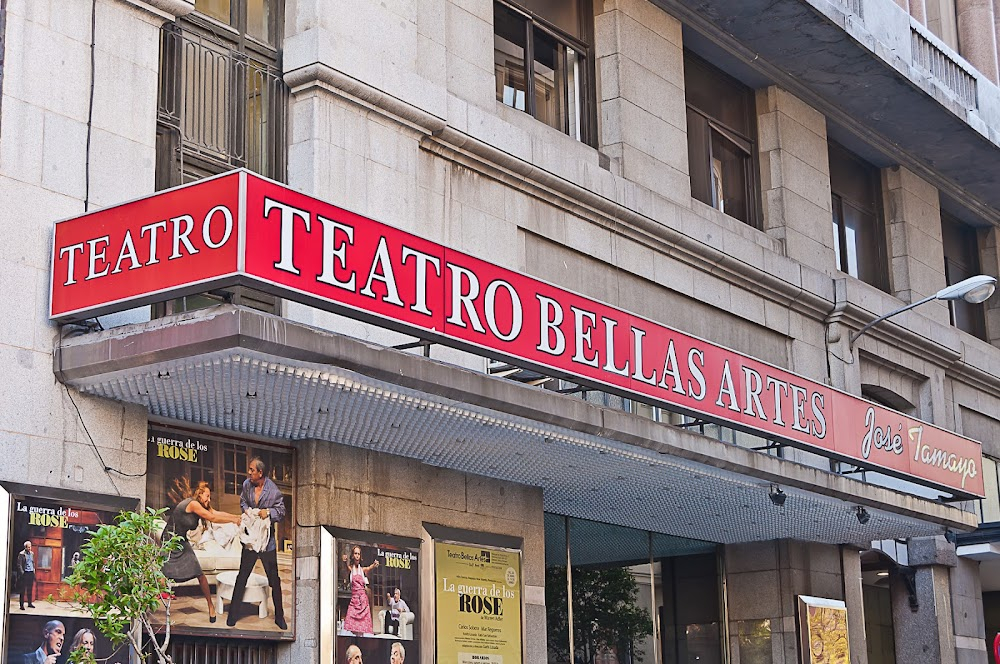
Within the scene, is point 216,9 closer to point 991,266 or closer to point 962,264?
point 962,264

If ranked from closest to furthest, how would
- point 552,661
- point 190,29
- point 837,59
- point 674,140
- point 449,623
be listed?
point 190,29 → point 449,623 → point 552,661 → point 674,140 → point 837,59

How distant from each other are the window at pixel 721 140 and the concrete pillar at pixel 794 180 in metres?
0.21

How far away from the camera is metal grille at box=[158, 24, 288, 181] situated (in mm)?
14883

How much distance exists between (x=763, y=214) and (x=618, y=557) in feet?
22.1

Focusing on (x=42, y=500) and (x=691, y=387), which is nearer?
(x=42, y=500)

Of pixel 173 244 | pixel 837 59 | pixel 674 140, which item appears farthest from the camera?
pixel 837 59

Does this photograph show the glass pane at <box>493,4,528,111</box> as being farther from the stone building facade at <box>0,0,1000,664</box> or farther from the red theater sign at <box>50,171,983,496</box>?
the red theater sign at <box>50,171,983,496</box>

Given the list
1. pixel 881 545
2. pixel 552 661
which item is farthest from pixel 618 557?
pixel 881 545

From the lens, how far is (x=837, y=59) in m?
25.2

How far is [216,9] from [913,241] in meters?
17.8

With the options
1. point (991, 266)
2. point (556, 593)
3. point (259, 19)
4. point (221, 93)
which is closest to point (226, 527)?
point (221, 93)

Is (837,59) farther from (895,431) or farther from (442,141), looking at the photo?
(442,141)

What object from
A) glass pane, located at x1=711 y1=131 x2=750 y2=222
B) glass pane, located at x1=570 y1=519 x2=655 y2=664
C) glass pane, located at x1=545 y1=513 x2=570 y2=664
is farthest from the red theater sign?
glass pane, located at x1=711 y1=131 x2=750 y2=222

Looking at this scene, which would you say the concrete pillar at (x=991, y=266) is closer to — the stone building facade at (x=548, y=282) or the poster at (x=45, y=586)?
the stone building facade at (x=548, y=282)
